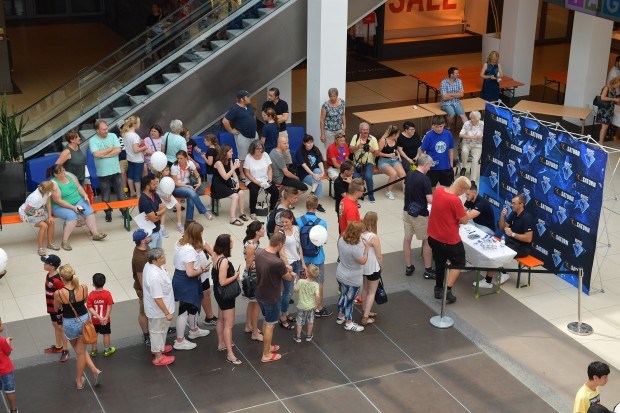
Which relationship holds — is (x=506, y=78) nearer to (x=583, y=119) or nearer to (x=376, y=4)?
(x=583, y=119)

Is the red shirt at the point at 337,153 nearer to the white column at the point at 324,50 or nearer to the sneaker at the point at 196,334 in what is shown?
the white column at the point at 324,50

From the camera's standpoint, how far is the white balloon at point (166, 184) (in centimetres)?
1247

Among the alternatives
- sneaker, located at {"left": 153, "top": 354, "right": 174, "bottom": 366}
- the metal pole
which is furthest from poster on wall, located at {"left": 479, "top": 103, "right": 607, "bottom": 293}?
sneaker, located at {"left": 153, "top": 354, "right": 174, "bottom": 366}

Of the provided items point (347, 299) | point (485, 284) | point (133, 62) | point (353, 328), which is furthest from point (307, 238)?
point (133, 62)

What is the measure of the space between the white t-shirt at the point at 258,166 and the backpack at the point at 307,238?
3282 millimetres

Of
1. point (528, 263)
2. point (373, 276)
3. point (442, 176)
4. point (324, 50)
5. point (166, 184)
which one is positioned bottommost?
point (528, 263)

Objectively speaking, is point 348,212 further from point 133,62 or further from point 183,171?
point 133,62

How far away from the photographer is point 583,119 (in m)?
17.5

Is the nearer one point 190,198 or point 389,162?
point 190,198

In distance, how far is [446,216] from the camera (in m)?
11.0

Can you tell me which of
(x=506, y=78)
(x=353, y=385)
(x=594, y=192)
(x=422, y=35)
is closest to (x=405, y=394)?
(x=353, y=385)

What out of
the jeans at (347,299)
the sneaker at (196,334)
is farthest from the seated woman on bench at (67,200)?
the jeans at (347,299)

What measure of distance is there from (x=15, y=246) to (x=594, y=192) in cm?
815

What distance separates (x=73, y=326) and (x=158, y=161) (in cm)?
447
